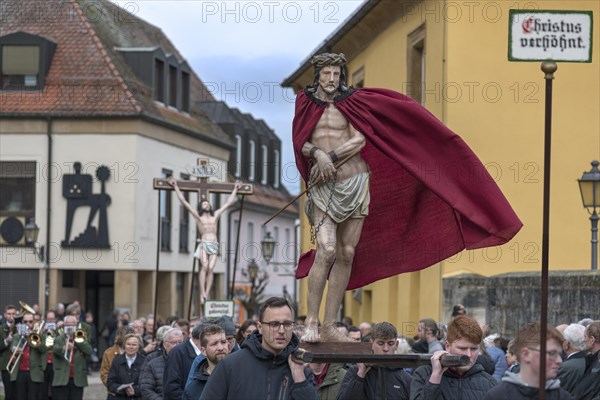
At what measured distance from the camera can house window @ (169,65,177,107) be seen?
5234 cm

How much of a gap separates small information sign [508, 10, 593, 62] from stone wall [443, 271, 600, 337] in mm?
10987

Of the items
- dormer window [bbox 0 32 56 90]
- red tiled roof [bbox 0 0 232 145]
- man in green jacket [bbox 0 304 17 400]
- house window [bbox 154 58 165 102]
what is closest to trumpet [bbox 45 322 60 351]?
man in green jacket [bbox 0 304 17 400]

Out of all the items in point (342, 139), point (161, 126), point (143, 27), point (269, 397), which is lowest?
point (269, 397)

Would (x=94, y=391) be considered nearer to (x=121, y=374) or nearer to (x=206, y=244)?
(x=206, y=244)

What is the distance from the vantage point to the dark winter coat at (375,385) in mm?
9883

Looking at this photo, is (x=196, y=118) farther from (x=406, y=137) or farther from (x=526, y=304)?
(x=406, y=137)

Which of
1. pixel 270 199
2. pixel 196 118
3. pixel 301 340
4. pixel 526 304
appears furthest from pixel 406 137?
pixel 270 199

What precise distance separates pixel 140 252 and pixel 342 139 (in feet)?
124

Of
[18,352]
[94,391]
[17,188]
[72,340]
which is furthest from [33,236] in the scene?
[72,340]

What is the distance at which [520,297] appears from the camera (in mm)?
21359

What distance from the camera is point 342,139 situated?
10.1m

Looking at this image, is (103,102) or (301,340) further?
(103,102)

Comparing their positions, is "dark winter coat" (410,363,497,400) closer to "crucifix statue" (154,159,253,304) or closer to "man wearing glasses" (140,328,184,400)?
"man wearing glasses" (140,328,184,400)

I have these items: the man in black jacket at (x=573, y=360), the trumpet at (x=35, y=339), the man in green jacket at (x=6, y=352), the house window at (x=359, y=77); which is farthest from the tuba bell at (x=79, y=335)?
the man in black jacket at (x=573, y=360)
